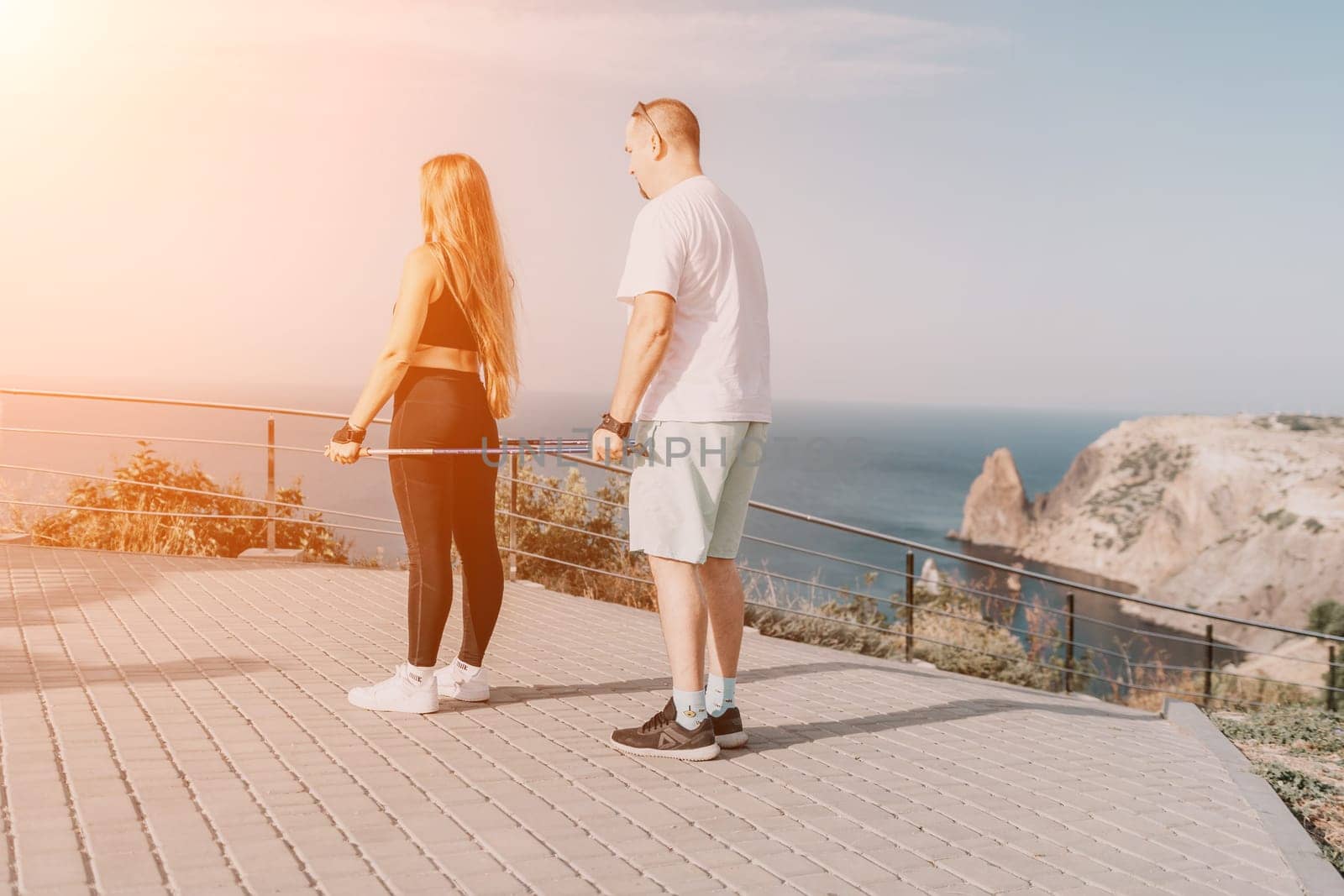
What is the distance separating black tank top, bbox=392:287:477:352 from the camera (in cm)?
393

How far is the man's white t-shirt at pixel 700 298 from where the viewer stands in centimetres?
353

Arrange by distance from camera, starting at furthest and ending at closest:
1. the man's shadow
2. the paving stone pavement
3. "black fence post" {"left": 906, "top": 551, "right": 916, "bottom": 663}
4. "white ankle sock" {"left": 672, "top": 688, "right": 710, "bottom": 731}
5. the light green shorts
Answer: "black fence post" {"left": 906, "top": 551, "right": 916, "bottom": 663} → the man's shadow → "white ankle sock" {"left": 672, "top": 688, "right": 710, "bottom": 731} → the light green shorts → the paving stone pavement

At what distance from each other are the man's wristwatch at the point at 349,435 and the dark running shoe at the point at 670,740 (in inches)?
53.7

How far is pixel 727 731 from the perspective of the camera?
402cm

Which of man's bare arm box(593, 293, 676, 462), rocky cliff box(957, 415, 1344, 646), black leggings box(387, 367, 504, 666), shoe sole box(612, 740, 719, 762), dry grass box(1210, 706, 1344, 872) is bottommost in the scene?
rocky cliff box(957, 415, 1344, 646)

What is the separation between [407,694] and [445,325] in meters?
1.35

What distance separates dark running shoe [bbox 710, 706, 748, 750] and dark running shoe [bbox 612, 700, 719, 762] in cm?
12

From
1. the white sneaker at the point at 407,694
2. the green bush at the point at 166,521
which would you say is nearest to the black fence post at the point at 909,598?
the white sneaker at the point at 407,694

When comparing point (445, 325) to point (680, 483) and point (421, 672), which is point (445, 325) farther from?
point (421, 672)

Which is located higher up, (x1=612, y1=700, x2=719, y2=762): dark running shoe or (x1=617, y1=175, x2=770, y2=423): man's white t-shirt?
(x1=617, y1=175, x2=770, y2=423): man's white t-shirt

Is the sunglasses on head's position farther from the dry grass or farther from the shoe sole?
the dry grass

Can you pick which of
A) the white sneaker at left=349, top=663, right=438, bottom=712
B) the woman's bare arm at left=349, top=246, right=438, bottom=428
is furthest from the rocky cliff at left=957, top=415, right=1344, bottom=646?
the woman's bare arm at left=349, top=246, right=438, bottom=428

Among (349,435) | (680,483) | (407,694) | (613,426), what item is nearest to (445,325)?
(349,435)

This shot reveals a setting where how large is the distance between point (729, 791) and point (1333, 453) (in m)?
116
